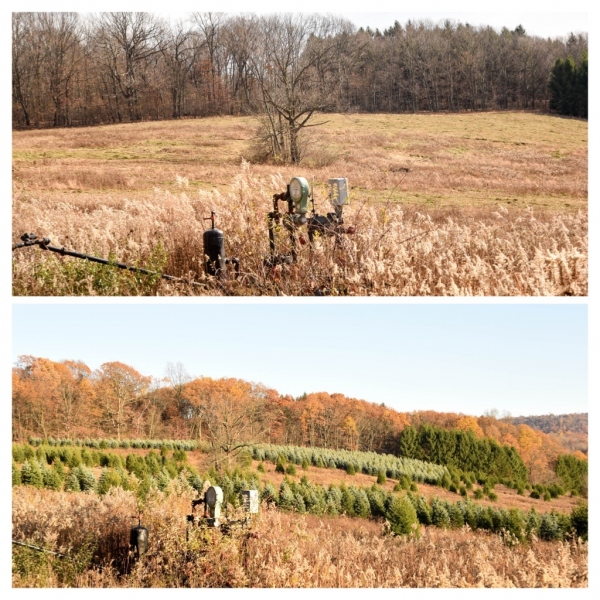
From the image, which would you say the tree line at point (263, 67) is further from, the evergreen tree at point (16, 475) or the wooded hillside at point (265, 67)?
the evergreen tree at point (16, 475)

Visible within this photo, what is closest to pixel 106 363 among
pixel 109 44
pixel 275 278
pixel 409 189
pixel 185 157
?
pixel 275 278

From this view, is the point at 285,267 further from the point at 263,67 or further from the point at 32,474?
the point at 263,67

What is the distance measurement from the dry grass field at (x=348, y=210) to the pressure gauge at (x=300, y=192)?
0.46m

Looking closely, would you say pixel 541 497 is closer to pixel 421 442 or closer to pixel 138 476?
pixel 421 442

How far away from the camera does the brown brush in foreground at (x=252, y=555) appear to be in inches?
200

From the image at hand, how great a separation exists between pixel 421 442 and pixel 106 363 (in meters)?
3.05

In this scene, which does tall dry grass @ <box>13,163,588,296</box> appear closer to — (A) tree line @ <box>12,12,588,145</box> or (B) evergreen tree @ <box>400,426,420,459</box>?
(B) evergreen tree @ <box>400,426,420,459</box>

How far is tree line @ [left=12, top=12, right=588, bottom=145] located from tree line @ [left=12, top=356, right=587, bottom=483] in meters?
11.2

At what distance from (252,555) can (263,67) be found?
1548 centimetres

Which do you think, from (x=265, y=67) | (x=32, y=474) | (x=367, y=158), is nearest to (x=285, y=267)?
(x=32, y=474)

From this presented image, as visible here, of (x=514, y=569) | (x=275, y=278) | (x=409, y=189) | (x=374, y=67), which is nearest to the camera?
(x=514, y=569)

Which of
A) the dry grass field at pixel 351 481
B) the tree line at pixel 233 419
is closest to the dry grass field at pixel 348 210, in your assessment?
the tree line at pixel 233 419

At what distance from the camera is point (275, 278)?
19.8 feet

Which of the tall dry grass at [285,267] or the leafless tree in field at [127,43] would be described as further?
the leafless tree in field at [127,43]
